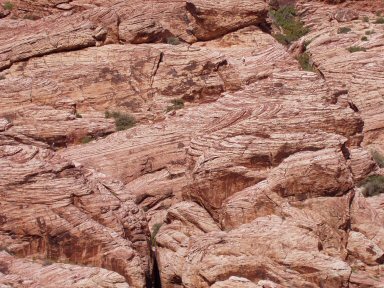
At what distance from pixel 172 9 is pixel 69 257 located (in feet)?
54.3

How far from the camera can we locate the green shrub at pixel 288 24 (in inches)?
2122

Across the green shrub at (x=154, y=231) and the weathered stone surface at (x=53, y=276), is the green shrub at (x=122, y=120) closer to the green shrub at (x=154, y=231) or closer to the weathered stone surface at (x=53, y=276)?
the green shrub at (x=154, y=231)

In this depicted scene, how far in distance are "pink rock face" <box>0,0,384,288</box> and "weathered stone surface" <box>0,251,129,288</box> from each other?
6 centimetres

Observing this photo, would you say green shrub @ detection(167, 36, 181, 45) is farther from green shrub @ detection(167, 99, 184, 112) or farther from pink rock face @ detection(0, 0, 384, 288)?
green shrub @ detection(167, 99, 184, 112)

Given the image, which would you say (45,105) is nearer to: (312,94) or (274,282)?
(312,94)

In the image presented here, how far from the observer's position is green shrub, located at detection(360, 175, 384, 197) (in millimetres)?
40188

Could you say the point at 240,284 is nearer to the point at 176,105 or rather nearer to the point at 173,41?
the point at 176,105

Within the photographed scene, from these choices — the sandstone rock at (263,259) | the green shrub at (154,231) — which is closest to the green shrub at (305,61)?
the green shrub at (154,231)

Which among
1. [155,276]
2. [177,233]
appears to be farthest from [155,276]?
[177,233]

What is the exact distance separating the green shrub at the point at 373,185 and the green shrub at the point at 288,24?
44.4ft

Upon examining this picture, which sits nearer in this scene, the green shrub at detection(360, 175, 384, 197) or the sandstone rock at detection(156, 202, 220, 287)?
the sandstone rock at detection(156, 202, 220, 287)

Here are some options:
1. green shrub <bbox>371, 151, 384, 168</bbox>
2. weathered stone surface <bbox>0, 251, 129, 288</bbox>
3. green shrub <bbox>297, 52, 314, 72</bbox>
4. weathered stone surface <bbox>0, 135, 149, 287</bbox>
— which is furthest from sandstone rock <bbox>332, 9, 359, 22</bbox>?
weathered stone surface <bbox>0, 251, 129, 288</bbox>

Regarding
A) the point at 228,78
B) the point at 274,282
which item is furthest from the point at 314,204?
the point at 228,78

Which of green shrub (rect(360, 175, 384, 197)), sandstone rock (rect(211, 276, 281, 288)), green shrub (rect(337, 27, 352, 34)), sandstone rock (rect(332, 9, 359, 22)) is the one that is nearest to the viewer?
sandstone rock (rect(211, 276, 281, 288))
